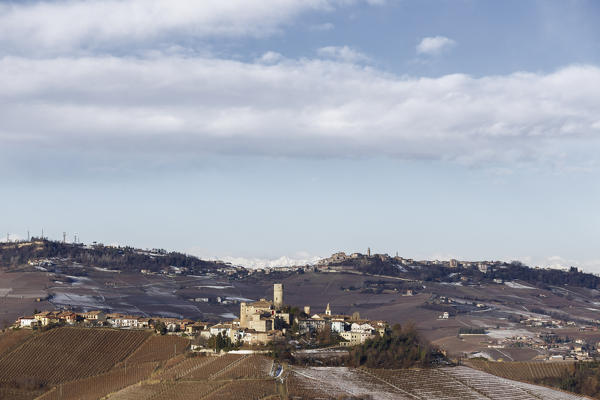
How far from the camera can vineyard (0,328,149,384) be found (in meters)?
110

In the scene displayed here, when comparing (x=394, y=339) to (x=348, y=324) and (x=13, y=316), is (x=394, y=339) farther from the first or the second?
(x=13, y=316)

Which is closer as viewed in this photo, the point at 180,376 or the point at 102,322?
the point at 180,376

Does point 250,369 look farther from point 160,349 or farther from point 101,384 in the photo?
point 160,349

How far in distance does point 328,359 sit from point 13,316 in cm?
8647

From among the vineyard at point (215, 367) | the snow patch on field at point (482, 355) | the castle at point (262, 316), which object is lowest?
the snow patch on field at point (482, 355)

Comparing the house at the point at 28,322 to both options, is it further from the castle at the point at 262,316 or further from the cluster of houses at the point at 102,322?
the castle at the point at 262,316

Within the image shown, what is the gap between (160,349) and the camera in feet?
390

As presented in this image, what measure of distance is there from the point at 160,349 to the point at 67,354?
11.6 metres

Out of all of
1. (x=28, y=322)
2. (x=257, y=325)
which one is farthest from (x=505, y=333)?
(x=28, y=322)

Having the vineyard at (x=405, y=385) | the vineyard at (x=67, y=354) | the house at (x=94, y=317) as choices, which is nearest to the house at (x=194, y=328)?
the vineyard at (x=67, y=354)

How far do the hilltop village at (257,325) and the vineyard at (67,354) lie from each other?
5610mm

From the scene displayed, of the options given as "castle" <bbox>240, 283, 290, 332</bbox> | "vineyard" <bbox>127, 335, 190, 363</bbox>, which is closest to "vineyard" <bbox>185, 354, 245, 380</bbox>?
"castle" <bbox>240, 283, 290, 332</bbox>

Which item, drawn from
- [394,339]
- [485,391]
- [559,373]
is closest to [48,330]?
[394,339]

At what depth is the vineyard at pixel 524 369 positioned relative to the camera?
121875mm
